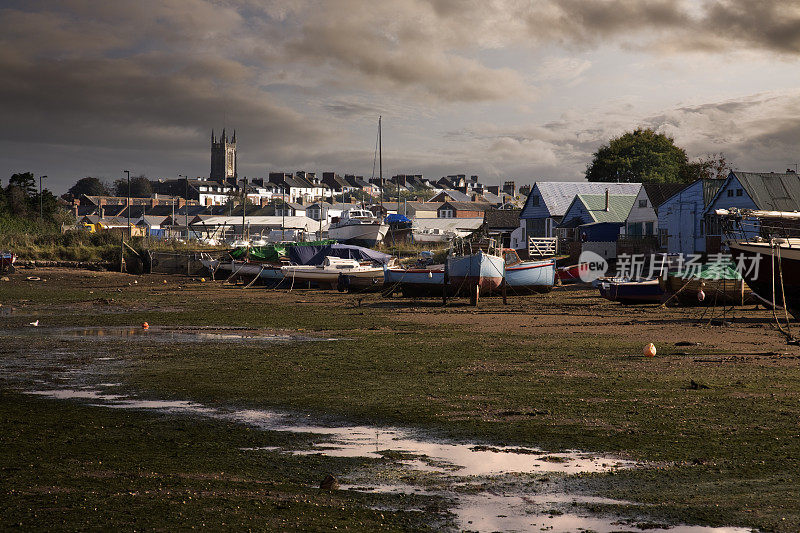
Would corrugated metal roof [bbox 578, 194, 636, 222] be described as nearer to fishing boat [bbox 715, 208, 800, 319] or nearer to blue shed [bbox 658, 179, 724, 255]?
blue shed [bbox 658, 179, 724, 255]

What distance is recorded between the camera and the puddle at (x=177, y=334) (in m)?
22.4

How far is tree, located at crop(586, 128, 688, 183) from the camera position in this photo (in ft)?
Answer: 313

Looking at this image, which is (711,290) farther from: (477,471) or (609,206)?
(609,206)

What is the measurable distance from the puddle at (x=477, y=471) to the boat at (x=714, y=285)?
2358 centimetres

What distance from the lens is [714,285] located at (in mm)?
31578

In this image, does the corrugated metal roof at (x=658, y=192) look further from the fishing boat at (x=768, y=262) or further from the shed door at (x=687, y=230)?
the fishing boat at (x=768, y=262)

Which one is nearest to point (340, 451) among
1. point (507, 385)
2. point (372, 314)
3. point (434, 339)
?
point (507, 385)

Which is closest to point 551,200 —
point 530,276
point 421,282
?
point 530,276

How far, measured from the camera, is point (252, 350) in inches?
776

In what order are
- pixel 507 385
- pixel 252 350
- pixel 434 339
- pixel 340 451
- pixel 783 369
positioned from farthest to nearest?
pixel 434 339, pixel 252 350, pixel 783 369, pixel 507 385, pixel 340 451

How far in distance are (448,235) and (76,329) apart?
69.1 metres

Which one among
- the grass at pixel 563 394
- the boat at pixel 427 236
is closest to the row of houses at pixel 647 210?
the boat at pixel 427 236

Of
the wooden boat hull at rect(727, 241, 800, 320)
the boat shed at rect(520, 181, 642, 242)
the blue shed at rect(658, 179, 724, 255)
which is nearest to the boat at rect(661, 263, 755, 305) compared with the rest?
the wooden boat hull at rect(727, 241, 800, 320)

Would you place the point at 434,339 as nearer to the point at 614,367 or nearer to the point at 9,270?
the point at 614,367
